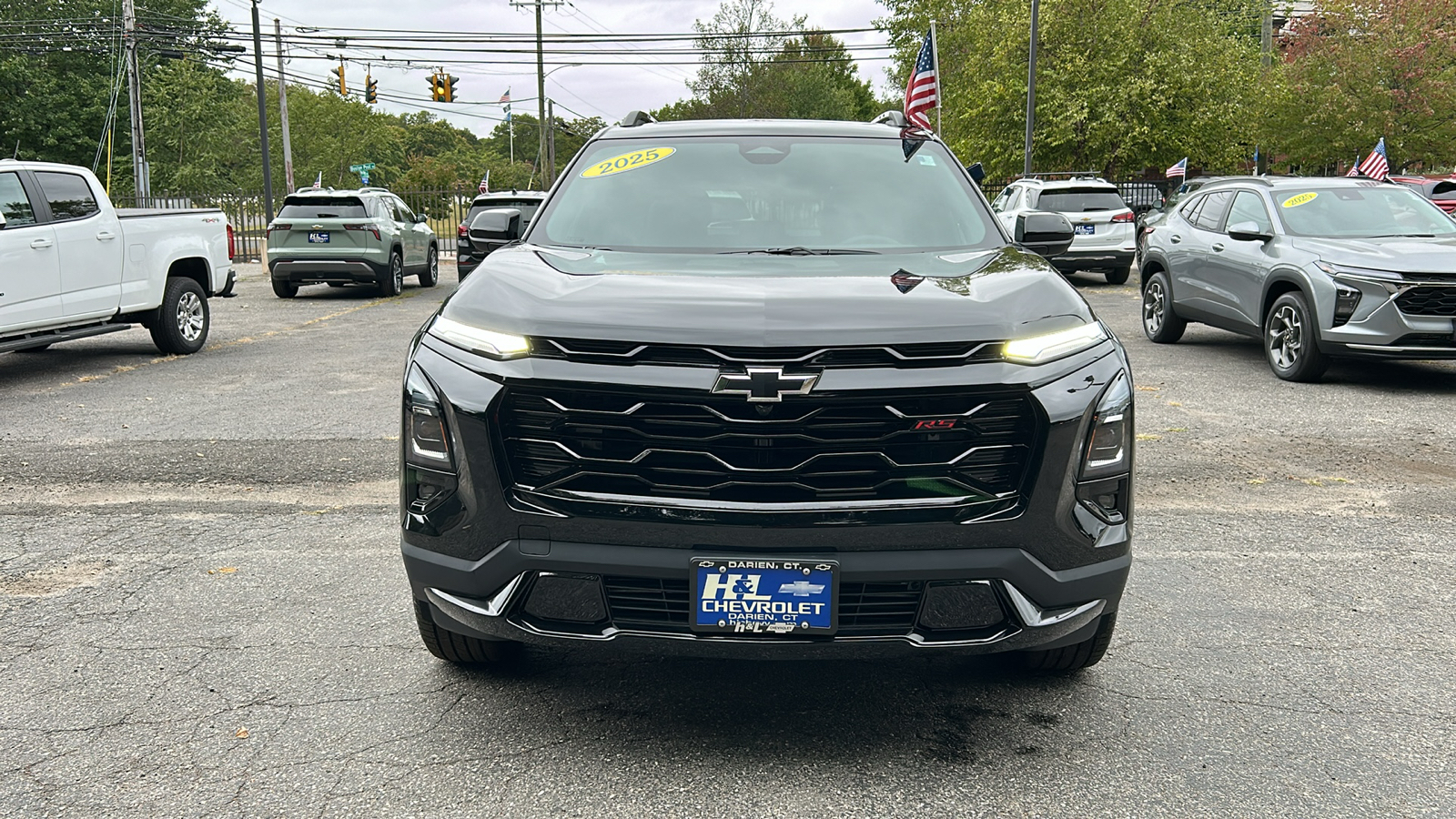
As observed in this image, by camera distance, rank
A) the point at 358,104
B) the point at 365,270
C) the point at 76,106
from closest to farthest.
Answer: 1. the point at 365,270
2. the point at 76,106
3. the point at 358,104

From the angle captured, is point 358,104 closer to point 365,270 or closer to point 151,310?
point 365,270

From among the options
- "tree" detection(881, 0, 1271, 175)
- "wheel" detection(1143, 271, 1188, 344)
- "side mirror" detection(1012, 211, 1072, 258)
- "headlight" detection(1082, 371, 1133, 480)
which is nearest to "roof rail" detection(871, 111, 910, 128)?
"side mirror" detection(1012, 211, 1072, 258)

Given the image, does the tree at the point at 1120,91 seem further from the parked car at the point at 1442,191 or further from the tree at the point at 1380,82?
the parked car at the point at 1442,191

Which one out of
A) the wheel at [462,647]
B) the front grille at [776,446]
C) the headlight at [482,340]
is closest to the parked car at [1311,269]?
the front grille at [776,446]

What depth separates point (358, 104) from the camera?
6925 cm

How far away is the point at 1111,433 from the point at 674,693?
4.99ft

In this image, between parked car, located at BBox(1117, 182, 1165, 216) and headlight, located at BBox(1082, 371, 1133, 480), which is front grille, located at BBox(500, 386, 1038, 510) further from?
parked car, located at BBox(1117, 182, 1165, 216)

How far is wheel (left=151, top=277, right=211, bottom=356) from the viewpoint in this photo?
37.6 ft

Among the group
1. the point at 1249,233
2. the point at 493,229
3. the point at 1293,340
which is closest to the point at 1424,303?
the point at 1293,340

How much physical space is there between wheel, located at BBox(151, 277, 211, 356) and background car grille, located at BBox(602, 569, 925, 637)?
1015 cm

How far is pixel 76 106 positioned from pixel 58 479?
5279 centimetres

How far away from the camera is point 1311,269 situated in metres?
9.20

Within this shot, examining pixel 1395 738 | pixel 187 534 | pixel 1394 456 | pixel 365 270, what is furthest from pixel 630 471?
pixel 365 270

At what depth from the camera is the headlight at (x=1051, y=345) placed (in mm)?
2889
